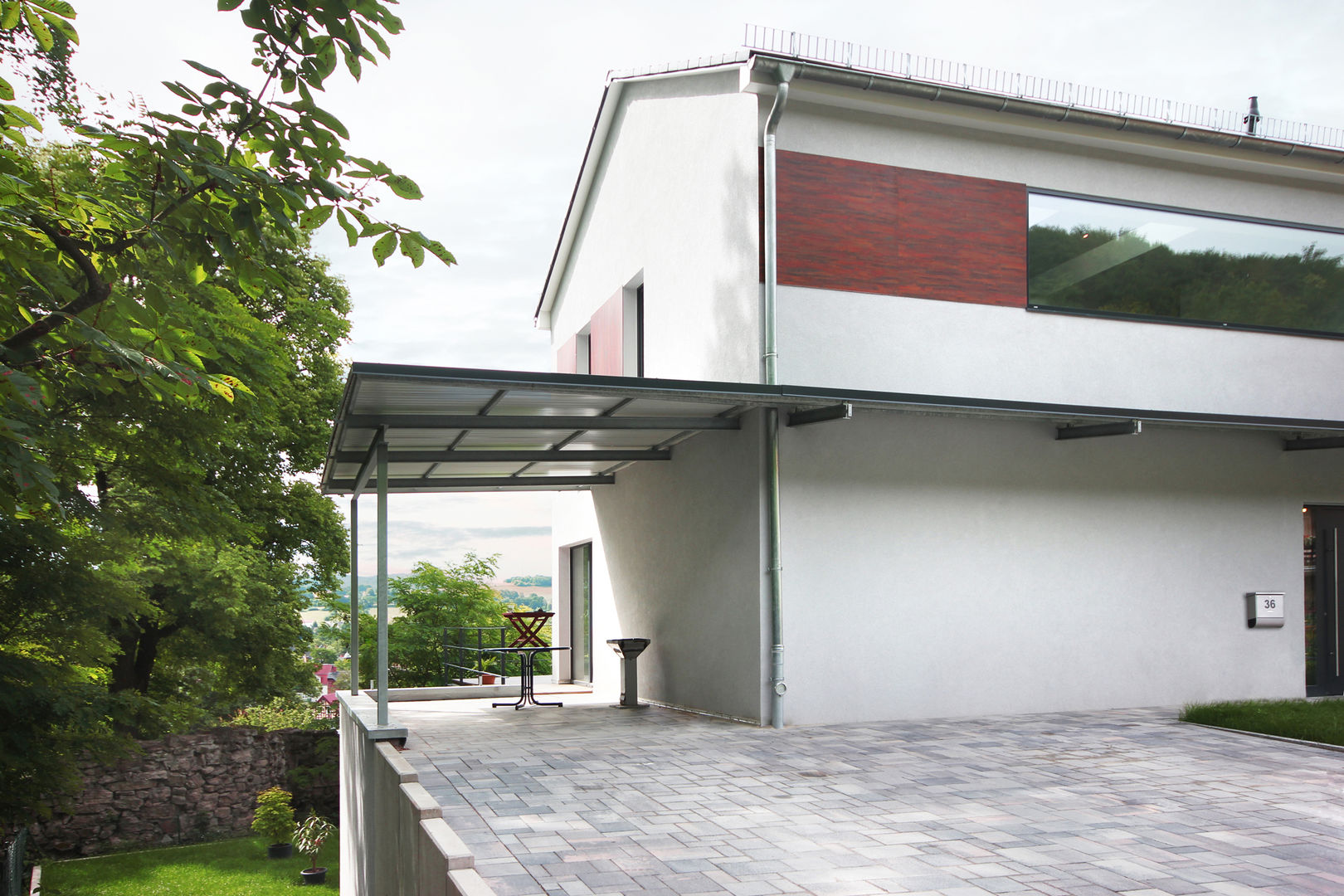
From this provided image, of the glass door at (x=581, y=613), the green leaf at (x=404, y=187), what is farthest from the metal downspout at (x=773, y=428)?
the glass door at (x=581, y=613)

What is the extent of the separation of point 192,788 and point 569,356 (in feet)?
41.9

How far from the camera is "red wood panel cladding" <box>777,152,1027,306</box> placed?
32.8 ft

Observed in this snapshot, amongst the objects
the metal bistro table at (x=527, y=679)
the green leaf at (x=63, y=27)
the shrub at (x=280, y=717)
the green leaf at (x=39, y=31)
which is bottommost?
the shrub at (x=280, y=717)

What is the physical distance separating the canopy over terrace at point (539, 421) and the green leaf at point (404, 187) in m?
3.41

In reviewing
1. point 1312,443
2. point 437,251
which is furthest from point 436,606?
point 437,251

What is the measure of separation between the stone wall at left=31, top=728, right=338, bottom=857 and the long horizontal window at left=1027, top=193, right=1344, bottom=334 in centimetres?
1868

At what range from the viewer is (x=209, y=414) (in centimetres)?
1048

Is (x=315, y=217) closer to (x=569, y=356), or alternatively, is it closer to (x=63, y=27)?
(x=63, y=27)

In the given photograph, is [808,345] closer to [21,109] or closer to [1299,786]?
[1299,786]

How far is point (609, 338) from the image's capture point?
1444 cm

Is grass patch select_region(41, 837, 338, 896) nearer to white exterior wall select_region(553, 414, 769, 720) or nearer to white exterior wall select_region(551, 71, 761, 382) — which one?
white exterior wall select_region(553, 414, 769, 720)

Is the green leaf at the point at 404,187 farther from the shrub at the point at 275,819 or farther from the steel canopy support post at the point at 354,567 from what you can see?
the shrub at the point at 275,819

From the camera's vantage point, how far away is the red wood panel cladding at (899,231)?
10.0m

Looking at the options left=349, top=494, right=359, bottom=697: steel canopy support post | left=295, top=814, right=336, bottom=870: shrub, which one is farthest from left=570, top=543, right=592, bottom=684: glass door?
left=295, top=814, right=336, bottom=870: shrub
